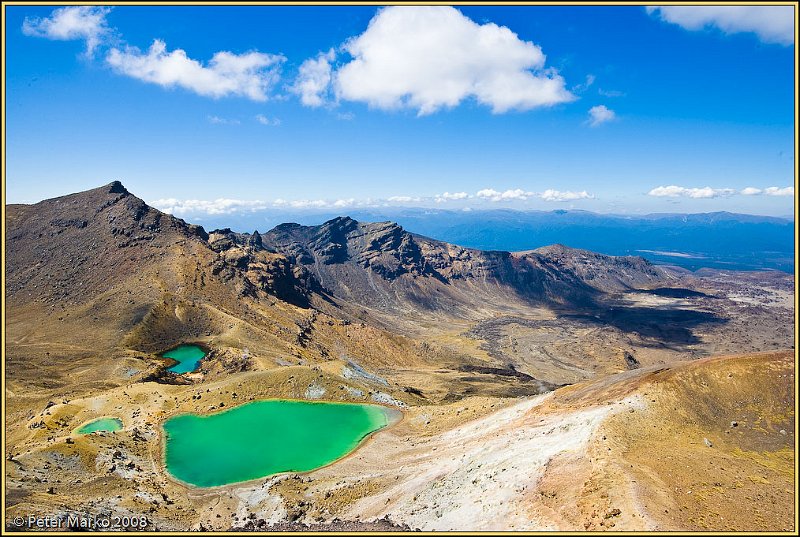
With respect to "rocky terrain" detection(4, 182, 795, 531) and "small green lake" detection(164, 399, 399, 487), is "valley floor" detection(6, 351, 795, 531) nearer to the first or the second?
"rocky terrain" detection(4, 182, 795, 531)

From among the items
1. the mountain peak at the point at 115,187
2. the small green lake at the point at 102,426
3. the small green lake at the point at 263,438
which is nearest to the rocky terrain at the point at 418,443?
the small green lake at the point at 102,426

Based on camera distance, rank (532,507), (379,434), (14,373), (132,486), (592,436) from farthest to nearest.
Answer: (14,373), (379,434), (132,486), (592,436), (532,507)

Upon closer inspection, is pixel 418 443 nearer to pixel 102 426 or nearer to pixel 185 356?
pixel 102 426

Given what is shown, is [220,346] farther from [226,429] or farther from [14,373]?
[226,429]

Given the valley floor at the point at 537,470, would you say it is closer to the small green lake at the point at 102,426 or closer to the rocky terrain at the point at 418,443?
the rocky terrain at the point at 418,443

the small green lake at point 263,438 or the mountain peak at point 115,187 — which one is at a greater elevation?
the mountain peak at point 115,187

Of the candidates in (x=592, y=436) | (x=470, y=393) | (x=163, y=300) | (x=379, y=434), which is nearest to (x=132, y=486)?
(x=379, y=434)

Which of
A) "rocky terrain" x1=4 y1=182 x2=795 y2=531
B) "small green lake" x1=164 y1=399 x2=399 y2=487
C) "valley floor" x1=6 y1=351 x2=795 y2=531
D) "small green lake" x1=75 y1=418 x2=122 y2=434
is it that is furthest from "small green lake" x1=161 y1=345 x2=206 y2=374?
"valley floor" x1=6 y1=351 x2=795 y2=531
